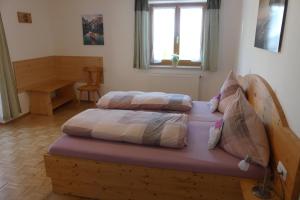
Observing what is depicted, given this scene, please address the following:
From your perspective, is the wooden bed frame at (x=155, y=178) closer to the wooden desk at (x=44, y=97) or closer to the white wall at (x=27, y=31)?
the wooden desk at (x=44, y=97)

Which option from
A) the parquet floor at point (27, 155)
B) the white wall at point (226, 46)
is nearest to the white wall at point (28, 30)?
the parquet floor at point (27, 155)

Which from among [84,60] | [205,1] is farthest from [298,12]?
[84,60]

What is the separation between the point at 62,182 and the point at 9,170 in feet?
2.80

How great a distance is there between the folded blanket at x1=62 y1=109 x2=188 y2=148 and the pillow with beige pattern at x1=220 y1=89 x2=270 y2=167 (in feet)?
1.20

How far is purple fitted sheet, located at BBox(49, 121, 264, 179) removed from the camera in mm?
1642

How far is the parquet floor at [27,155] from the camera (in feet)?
6.86

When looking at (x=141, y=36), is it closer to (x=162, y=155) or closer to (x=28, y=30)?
(x=28, y=30)

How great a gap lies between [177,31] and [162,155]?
3012 millimetres

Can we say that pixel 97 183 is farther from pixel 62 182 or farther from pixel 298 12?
pixel 298 12

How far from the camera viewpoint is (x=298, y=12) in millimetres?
1460

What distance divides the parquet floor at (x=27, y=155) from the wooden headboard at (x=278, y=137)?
167 cm

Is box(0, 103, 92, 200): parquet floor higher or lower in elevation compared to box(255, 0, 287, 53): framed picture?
lower

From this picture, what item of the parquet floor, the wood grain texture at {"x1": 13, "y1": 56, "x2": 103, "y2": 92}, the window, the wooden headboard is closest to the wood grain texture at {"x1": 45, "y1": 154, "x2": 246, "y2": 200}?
the parquet floor

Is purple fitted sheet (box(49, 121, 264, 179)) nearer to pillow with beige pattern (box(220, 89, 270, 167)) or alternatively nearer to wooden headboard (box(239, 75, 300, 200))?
pillow with beige pattern (box(220, 89, 270, 167))
